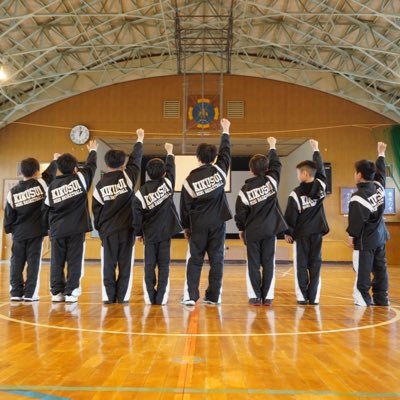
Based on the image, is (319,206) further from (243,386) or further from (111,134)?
(111,134)

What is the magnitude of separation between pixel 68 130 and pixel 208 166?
14.9 metres

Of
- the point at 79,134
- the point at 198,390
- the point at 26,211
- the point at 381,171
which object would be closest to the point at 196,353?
the point at 198,390

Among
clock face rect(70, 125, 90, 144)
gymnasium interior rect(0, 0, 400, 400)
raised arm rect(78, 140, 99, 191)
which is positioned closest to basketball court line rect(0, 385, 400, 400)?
gymnasium interior rect(0, 0, 400, 400)

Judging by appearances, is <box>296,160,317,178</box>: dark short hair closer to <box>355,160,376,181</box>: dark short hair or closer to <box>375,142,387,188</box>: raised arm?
<box>355,160,376,181</box>: dark short hair

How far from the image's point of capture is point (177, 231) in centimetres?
471

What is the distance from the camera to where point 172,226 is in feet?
15.6

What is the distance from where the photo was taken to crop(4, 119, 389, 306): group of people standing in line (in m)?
4.64

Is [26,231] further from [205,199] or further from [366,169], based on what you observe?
[366,169]

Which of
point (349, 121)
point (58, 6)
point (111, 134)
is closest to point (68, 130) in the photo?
point (111, 134)

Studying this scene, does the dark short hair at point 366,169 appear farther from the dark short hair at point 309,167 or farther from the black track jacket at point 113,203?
the black track jacket at point 113,203

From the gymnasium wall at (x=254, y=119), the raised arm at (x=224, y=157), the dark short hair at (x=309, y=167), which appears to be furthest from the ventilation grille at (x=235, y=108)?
the raised arm at (x=224, y=157)

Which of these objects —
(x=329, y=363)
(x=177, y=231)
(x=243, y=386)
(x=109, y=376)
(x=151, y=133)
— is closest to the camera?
(x=243, y=386)

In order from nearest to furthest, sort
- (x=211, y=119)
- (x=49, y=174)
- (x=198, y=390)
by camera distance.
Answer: (x=198, y=390), (x=49, y=174), (x=211, y=119)

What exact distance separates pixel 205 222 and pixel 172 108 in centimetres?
1413
